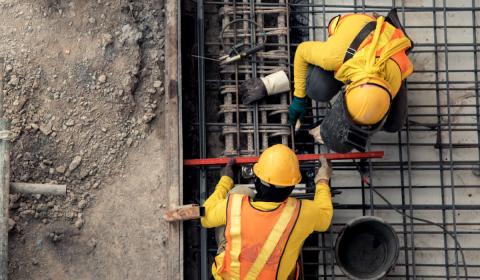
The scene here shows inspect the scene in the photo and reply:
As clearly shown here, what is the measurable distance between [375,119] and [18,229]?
2.84 metres

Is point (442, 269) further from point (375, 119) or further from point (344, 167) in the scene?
point (375, 119)

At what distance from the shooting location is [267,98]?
466 centimetres

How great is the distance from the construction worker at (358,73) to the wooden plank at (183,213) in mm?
1178

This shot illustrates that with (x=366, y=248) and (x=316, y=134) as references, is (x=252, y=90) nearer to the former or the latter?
(x=316, y=134)

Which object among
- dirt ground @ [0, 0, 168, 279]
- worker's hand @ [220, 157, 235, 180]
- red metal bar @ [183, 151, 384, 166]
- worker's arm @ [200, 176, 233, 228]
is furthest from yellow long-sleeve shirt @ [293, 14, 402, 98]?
dirt ground @ [0, 0, 168, 279]

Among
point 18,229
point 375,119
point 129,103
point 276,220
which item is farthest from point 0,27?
point 375,119

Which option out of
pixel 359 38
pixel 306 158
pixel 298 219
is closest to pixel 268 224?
pixel 298 219

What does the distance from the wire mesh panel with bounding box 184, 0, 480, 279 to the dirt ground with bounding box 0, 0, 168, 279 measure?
0.49 m

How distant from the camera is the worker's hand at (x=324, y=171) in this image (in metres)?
4.14

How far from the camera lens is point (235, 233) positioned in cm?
360

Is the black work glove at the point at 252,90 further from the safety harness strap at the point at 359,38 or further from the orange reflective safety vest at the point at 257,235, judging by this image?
the orange reflective safety vest at the point at 257,235

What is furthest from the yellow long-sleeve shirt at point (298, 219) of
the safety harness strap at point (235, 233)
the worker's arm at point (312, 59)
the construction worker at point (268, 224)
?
the worker's arm at point (312, 59)

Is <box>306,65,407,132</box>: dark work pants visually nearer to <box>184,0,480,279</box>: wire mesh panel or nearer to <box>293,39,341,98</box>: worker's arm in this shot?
<box>293,39,341,98</box>: worker's arm

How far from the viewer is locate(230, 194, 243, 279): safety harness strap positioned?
360 cm
